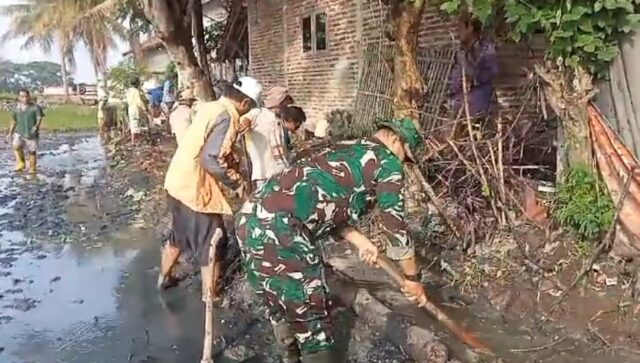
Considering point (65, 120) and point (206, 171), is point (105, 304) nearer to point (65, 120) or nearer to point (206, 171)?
point (206, 171)

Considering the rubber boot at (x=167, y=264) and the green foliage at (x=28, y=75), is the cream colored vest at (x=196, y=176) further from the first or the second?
the green foliage at (x=28, y=75)

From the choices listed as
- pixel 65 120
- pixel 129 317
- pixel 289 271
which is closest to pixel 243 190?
pixel 129 317

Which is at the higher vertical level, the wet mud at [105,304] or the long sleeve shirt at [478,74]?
the long sleeve shirt at [478,74]

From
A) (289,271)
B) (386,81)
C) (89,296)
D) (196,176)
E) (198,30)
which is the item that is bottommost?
(89,296)

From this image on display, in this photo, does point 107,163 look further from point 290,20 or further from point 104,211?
point 104,211

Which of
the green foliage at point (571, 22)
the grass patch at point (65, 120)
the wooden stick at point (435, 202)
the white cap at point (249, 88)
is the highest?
the green foliage at point (571, 22)

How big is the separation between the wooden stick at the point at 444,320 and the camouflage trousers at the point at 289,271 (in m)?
0.45

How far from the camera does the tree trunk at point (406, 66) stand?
7.52 metres

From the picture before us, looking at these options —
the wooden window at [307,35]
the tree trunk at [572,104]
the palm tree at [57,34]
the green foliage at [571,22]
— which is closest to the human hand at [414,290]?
the green foliage at [571,22]

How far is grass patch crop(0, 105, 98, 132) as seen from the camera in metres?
33.8

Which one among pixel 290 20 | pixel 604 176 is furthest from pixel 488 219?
pixel 290 20

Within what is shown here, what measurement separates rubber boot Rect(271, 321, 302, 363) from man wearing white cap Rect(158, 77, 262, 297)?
1.17m

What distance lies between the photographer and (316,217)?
3902 mm

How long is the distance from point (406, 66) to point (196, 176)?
268 centimetres
